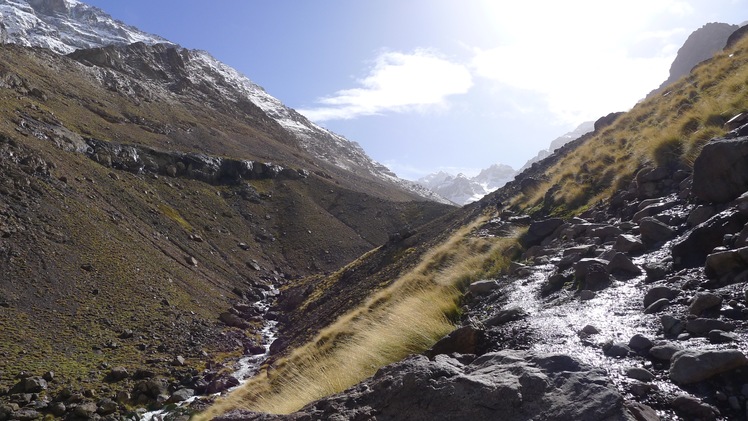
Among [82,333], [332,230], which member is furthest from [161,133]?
[82,333]

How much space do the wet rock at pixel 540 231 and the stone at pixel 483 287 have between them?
3.03 meters

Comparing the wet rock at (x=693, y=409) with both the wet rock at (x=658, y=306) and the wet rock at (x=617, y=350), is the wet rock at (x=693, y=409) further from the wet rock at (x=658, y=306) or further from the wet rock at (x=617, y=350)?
the wet rock at (x=658, y=306)

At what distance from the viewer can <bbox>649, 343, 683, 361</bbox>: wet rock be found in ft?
15.6

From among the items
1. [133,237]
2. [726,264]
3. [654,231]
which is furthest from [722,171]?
[133,237]

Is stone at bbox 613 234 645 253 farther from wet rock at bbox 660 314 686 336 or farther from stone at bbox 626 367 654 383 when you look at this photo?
stone at bbox 626 367 654 383

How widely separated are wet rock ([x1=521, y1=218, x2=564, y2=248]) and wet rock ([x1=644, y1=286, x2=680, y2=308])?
236 inches

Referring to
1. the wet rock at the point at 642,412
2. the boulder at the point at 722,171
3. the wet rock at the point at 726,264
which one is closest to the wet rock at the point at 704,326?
the wet rock at the point at 726,264

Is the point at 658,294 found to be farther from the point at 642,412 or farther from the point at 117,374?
the point at 117,374

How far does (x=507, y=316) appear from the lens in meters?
7.39

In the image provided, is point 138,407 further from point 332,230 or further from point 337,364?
point 332,230

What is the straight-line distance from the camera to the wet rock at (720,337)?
15.3 ft

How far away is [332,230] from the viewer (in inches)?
3182

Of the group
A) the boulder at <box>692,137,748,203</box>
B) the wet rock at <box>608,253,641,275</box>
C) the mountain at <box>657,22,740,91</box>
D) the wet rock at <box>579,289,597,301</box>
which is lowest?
the wet rock at <box>579,289,597,301</box>

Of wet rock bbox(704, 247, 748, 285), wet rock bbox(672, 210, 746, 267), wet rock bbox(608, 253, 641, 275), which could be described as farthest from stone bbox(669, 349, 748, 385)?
wet rock bbox(608, 253, 641, 275)
